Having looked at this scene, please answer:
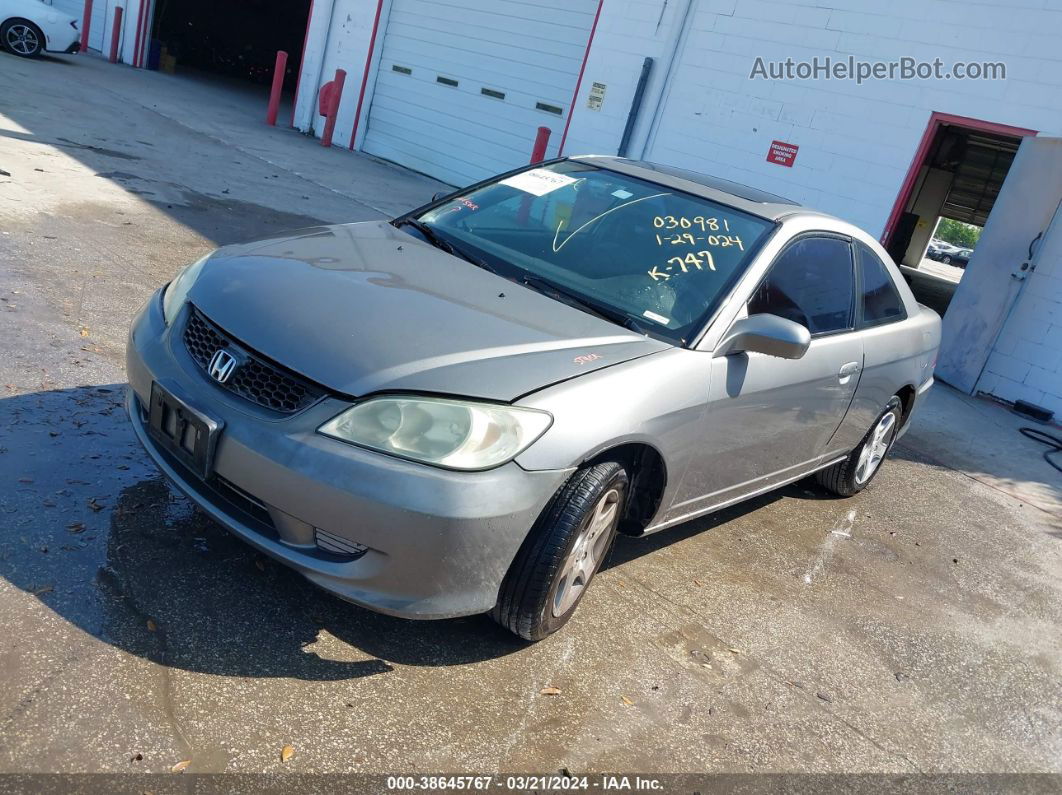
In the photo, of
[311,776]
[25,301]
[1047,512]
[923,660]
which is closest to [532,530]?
[311,776]

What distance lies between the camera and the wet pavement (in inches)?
105

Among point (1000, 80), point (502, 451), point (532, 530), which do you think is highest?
point (1000, 80)

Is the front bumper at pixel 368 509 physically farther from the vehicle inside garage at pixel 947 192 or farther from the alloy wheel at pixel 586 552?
the vehicle inside garage at pixel 947 192

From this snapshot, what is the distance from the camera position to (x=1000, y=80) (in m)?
9.09

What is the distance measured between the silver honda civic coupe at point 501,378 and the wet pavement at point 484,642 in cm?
32

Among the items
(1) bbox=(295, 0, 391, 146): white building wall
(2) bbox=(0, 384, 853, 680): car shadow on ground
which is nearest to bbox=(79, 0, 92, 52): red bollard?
(1) bbox=(295, 0, 391, 146): white building wall

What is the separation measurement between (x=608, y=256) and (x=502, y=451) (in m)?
1.45

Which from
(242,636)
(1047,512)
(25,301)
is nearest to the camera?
(242,636)

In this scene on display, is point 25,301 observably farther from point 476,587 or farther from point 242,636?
point 476,587

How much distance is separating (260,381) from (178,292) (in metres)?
0.79

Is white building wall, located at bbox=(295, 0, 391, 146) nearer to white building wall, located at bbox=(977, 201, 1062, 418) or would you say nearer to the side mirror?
white building wall, located at bbox=(977, 201, 1062, 418)

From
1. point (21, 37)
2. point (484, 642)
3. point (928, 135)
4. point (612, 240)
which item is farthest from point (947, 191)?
point (484, 642)

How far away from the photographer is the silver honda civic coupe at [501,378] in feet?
9.12

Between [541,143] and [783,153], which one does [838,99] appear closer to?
[783,153]
